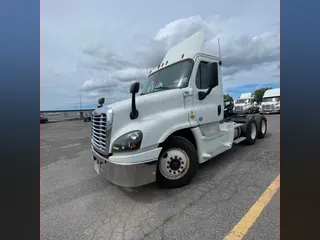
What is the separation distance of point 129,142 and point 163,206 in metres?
1.11

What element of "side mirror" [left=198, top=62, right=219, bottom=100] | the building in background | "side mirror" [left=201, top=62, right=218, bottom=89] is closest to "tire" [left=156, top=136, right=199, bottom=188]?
"side mirror" [left=198, top=62, right=219, bottom=100]

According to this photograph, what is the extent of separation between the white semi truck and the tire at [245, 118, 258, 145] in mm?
1783

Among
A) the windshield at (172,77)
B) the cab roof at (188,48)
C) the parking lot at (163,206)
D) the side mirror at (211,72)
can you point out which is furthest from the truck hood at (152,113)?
the parking lot at (163,206)

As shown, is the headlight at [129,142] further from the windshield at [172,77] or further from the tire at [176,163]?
the windshield at [172,77]

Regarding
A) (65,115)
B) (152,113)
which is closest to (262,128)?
(152,113)

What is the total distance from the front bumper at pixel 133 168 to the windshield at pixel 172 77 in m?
1.47

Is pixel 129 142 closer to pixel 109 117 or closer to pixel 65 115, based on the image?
pixel 109 117

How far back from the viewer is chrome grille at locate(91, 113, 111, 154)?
2859 millimetres

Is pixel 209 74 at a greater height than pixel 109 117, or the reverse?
pixel 209 74

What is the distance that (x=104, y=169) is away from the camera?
293cm

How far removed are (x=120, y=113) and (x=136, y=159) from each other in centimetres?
79

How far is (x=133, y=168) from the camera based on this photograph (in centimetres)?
265

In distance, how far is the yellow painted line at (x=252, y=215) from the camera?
6.52 feet

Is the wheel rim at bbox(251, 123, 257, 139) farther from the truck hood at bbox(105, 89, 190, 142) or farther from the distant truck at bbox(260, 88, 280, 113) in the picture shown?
the distant truck at bbox(260, 88, 280, 113)
